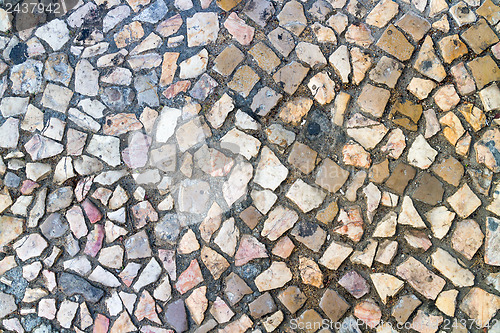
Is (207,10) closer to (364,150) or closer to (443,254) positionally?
(364,150)

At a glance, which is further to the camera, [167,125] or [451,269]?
[167,125]

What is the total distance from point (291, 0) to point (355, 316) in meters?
1.84

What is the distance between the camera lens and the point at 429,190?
232 cm

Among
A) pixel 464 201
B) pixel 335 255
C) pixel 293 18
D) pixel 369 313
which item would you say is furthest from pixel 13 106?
pixel 464 201

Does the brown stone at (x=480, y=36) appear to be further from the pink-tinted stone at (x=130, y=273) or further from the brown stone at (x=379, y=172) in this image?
the pink-tinted stone at (x=130, y=273)

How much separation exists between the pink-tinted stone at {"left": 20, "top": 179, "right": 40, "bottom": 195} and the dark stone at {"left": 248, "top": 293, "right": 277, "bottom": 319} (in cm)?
146

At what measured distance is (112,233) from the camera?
2500 millimetres

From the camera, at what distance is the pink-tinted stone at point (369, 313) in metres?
2.29

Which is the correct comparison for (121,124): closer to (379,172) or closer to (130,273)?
(130,273)

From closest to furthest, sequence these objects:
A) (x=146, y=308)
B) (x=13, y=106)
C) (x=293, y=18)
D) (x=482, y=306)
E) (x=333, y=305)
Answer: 1. (x=482, y=306)
2. (x=333, y=305)
3. (x=146, y=308)
4. (x=293, y=18)
5. (x=13, y=106)

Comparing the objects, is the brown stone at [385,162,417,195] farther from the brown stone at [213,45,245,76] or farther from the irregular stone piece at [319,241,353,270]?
the brown stone at [213,45,245,76]

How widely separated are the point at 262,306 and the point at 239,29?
→ 1.60 m

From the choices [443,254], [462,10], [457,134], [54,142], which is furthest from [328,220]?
[54,142]

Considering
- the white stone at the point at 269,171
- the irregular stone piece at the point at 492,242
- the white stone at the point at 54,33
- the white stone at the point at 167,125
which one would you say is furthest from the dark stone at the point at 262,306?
the white stone at the point at 54,33
